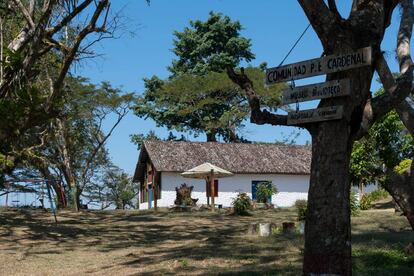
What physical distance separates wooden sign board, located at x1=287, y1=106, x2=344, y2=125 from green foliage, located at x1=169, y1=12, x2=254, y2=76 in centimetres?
4088

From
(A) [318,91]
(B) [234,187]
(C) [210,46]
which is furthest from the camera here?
(C) [210,46]

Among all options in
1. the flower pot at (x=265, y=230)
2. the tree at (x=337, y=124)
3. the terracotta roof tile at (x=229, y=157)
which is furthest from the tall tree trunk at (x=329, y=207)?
the terracotta roof tile at (x=229, y=157)

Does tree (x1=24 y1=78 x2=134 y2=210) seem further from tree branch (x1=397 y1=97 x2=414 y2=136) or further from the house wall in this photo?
tree branch (x1=397 y1=97 x2=414 y2=136)

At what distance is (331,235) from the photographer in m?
5.80

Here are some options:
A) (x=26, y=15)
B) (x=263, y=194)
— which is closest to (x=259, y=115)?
(x=26, y=15)

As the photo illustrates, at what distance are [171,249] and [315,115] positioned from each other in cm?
842

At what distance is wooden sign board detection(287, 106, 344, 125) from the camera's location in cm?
589

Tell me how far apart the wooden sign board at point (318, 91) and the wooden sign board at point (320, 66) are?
0.13 metres

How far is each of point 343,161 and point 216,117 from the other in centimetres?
4008

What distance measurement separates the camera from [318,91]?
20.1ft

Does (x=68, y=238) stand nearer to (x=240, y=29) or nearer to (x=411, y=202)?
(x=411, y=202)

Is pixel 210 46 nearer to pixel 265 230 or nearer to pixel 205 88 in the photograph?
pixel 205 88

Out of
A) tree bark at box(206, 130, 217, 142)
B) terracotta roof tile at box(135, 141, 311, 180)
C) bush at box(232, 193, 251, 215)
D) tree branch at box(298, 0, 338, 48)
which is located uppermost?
tree bark at box(206, 130, 217, 142)

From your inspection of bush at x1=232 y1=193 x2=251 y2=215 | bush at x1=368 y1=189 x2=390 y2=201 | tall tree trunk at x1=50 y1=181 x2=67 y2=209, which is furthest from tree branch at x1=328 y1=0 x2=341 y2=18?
bush at x1=368 y1=189 x2=390 y2=201
